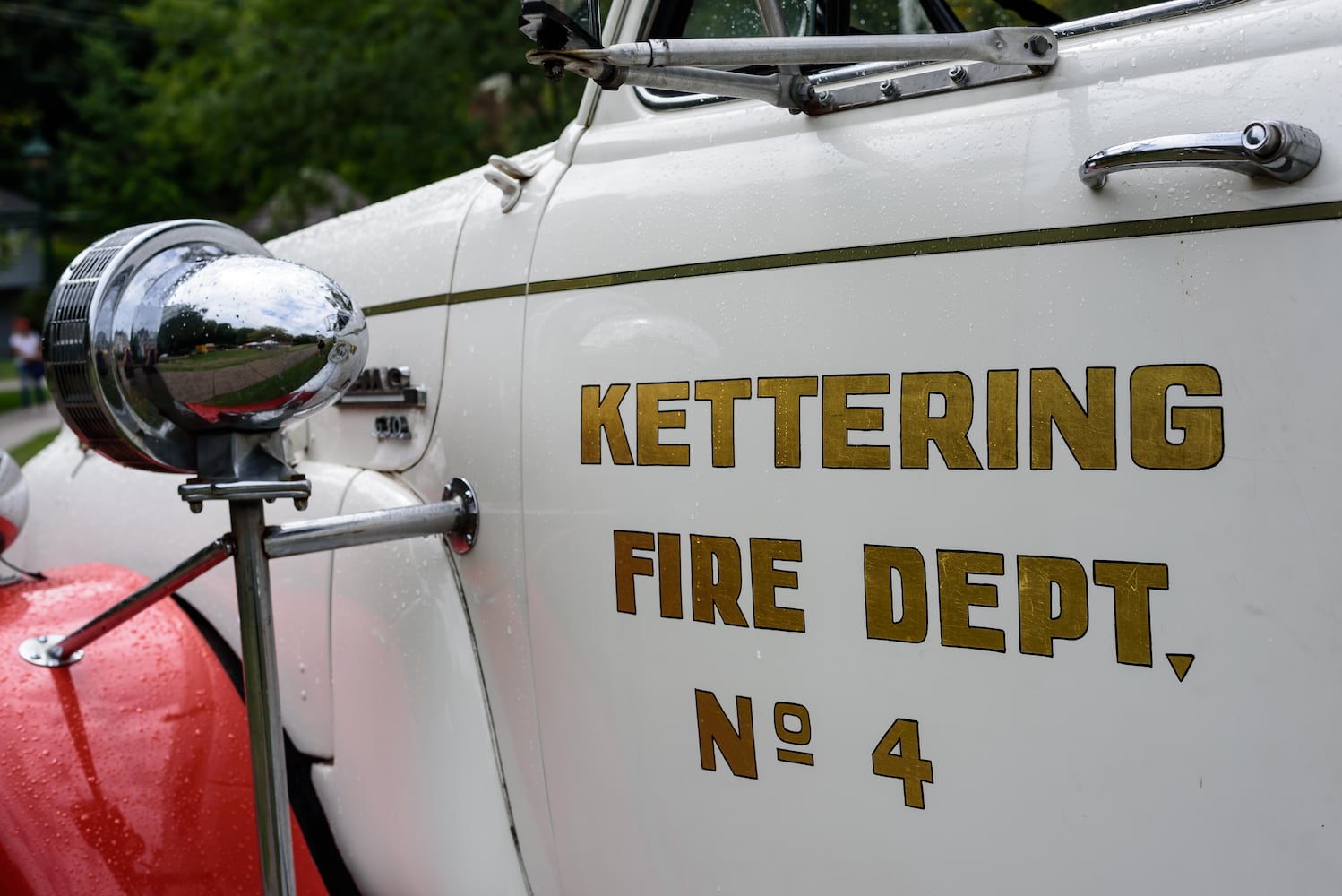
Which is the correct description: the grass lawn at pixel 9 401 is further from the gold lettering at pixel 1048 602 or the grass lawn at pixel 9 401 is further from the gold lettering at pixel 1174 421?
the gold lettering at pixel 1174 421

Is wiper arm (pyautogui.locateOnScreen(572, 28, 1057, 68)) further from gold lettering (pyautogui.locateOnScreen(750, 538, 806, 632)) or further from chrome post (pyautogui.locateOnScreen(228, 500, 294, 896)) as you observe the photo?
chrome post (pyautogui.locateOnScreen(228, 500, 294, 896))

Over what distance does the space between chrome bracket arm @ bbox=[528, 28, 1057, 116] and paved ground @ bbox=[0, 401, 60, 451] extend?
1593 cm

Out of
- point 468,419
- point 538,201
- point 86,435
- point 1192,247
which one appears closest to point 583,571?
point 468,419

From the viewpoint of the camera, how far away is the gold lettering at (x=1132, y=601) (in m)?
1.23

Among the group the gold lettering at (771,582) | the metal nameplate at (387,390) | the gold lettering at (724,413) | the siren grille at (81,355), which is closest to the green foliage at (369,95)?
the metal nameplate at (387,390)

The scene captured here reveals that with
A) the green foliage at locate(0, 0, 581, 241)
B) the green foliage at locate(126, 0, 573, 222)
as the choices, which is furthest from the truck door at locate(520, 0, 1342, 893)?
the green foliage at locate(126, 0, 573, 222)

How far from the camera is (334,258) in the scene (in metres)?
2.31

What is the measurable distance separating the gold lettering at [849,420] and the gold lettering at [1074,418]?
0.17 meters

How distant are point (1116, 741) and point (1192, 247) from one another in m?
0.50

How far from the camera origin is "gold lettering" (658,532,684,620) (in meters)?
1.58

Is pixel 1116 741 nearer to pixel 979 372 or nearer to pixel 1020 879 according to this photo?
pixel 1020 879

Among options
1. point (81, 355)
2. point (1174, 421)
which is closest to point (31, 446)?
point (81, 355)

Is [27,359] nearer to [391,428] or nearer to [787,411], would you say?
[391,428]

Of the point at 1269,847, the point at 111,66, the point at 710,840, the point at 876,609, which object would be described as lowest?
the point at 710,840
